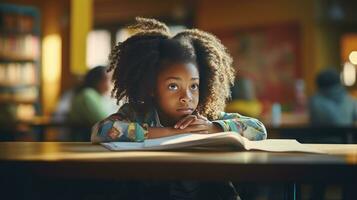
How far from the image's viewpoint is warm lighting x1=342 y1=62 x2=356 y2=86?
26.8ft

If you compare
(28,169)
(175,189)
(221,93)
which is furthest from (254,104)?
(28,169)

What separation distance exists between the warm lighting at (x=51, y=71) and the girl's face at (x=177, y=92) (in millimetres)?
8795

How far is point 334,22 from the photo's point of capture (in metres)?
7.75

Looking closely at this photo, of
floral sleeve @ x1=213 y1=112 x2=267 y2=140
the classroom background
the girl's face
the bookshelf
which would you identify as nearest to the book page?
floral sleeve @ x1=213 y1=112 x2=267 y2=140

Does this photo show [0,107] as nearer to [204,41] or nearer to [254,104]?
[254,104]

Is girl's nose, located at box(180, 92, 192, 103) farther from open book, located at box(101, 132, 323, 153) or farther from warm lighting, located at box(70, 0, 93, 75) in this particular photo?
warm lighting, located at box(70, 0, 93, 75)

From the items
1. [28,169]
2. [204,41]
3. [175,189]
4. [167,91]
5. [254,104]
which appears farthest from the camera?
[254,104]

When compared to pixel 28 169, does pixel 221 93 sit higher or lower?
higher

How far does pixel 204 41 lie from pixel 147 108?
232 mm

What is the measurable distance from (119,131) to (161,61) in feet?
0.82

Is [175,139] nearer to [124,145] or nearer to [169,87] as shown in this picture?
[124,145]

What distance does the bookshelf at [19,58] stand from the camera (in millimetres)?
8086

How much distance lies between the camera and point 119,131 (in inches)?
53.3

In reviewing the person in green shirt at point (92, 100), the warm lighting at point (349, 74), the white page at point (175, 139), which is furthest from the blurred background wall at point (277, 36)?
the white page at point (175, 139)
